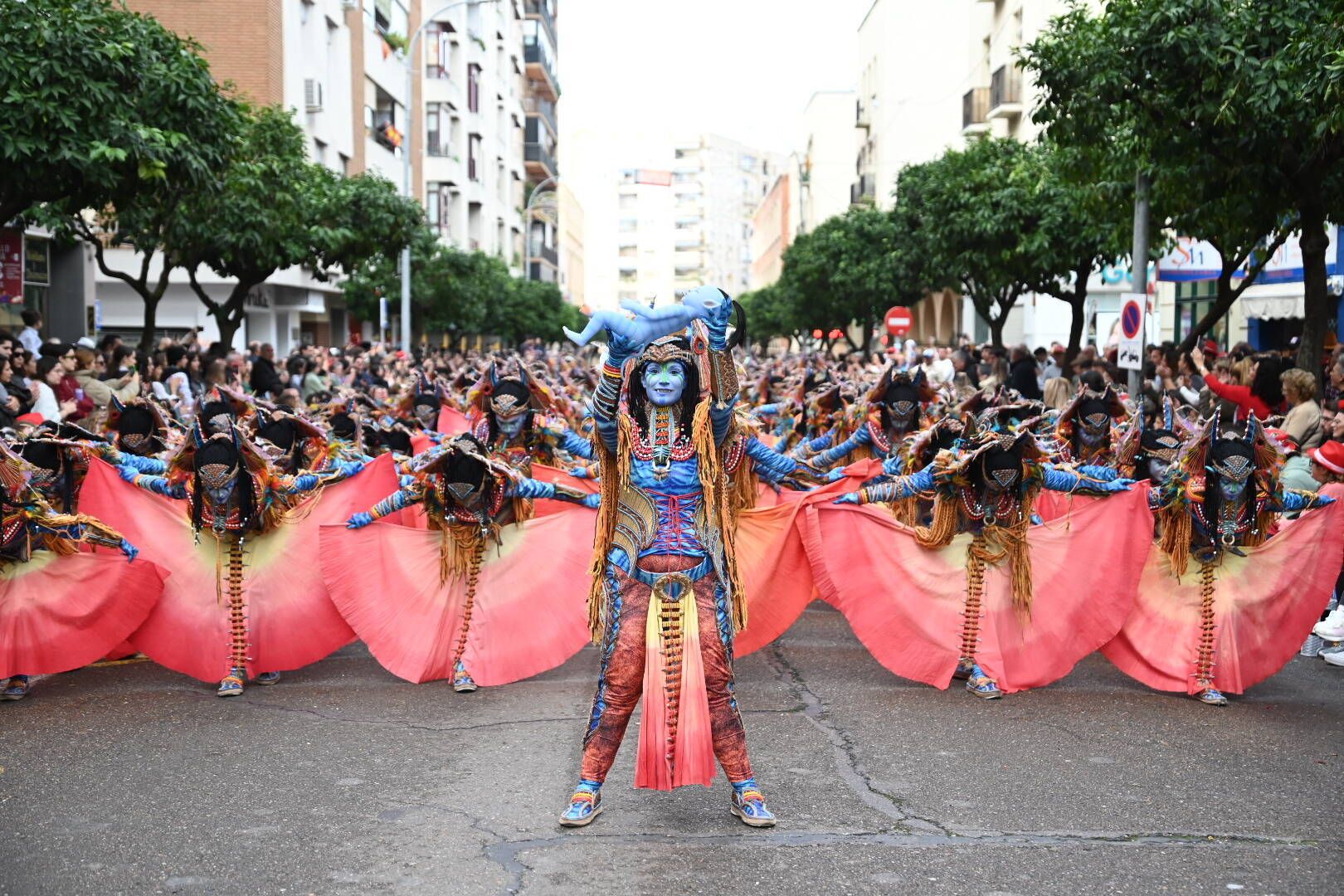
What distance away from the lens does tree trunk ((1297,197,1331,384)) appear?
1481 centimetres

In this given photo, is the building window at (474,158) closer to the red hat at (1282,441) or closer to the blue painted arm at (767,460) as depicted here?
the red hat at (1282,441)

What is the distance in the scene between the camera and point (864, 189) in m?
75.0

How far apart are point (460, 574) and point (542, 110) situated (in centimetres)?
9111

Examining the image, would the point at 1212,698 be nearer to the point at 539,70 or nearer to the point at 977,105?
the point at 977,105

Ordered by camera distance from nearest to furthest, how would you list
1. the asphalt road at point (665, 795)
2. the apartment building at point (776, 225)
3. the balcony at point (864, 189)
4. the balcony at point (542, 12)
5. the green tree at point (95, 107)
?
the asphalt road at point (665, 795), the green tree at point (95, 107), the balcony at point (864, 189), the balcony at point (542, 12), the apartment building at point (776, 225)

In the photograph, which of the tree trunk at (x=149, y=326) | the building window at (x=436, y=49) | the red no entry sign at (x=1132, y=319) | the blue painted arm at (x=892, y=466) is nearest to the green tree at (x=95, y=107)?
the tree trunk at (x=149, y=326)

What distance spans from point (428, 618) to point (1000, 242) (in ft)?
68.6

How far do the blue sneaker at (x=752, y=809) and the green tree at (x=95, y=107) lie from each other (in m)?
9.62

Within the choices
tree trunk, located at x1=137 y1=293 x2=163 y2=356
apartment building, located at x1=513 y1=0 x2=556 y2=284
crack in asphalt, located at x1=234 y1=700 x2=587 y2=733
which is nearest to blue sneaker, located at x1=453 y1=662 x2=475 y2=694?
crack in asphalt, located at x1=234 y1=700 x2=587 y2=733

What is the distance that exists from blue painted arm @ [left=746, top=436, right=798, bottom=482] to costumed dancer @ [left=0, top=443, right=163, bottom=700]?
365 cm

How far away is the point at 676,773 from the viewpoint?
221 inches

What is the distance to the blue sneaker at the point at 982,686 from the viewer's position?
26.6 feet

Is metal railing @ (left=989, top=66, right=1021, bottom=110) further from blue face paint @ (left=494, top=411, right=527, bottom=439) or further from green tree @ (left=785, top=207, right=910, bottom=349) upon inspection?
blue face paint @ (left=494, top=411, right=527, bottom=439)

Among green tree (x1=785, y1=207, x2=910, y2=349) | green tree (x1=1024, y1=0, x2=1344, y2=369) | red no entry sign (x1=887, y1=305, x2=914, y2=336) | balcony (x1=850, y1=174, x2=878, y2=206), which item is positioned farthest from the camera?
balcony (x1=850, y1=174, x2=878, y2=206)
